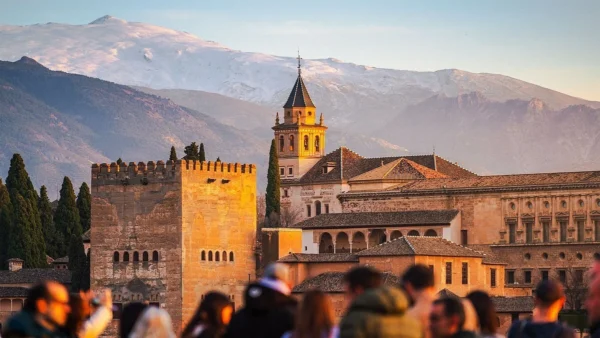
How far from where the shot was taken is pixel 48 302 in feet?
56.6

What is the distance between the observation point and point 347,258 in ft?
278

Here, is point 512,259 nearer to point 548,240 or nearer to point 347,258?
point 548,240

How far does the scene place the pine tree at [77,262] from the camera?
274 feet

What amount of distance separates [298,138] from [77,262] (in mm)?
41001

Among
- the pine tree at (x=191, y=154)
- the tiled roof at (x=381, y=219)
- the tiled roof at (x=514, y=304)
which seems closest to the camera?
the tiled roof at (x=514, y=304)

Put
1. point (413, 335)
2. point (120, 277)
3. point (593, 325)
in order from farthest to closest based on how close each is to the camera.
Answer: point (120, 277) < point (593, 325) < point (413, 335)

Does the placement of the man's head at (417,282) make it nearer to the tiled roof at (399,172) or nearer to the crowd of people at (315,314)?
the crowd of people at (315,314)

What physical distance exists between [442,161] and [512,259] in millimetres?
22569

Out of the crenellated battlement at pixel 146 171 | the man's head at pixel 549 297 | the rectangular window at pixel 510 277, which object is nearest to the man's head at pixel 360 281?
the man's head at pixel 549 297

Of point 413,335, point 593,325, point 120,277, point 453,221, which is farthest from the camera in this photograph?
point 453,221

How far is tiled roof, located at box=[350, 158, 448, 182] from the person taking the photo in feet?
351

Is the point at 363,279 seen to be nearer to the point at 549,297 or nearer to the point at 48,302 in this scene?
the point at 549,297

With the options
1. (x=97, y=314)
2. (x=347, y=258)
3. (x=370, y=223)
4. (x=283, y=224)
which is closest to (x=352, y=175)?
(x=283, y=224)

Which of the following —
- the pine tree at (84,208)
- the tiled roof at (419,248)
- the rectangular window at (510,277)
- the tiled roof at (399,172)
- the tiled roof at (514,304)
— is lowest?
the tiled roof at (514,304)
